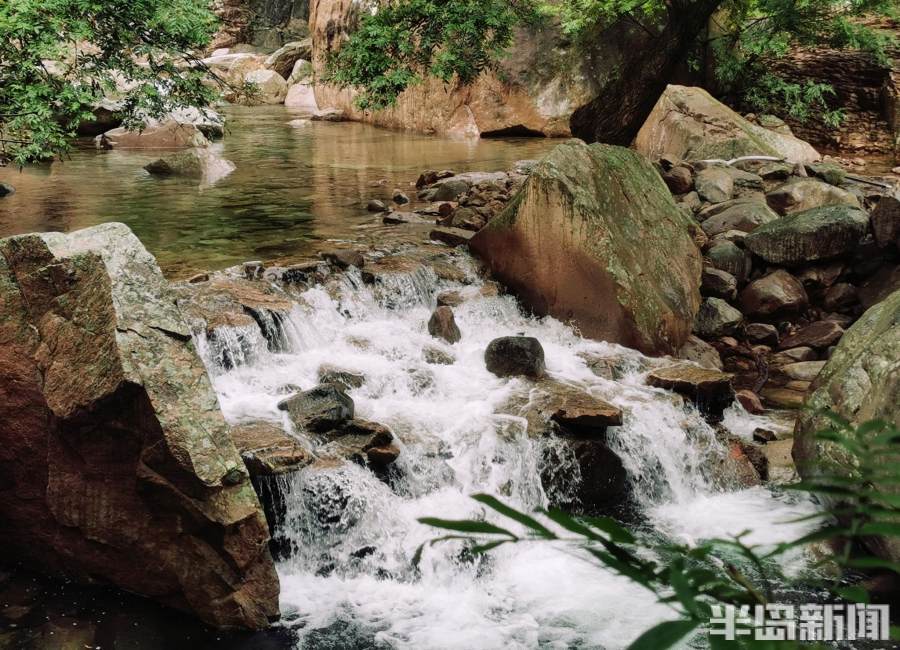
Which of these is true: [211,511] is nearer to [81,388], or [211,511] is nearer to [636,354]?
[81,388]

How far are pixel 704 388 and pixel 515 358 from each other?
164 centimetres

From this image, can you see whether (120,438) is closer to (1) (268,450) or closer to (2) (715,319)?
(1) (268,450)

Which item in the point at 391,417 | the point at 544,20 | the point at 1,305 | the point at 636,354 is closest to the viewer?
the point at 1,305

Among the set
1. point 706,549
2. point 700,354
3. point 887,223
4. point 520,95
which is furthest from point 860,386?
point 520,95

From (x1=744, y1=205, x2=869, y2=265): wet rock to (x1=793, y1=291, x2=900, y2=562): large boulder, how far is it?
3384mm

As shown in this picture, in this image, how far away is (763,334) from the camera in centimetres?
861

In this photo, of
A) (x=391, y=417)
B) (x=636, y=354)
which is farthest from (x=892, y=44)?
(x=391, y=417)

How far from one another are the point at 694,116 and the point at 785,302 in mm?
4912

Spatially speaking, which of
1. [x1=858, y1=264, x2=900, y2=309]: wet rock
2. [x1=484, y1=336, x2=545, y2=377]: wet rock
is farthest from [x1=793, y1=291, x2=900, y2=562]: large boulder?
[x1=858, y1=264, x2=900, y2=309]: wet rock

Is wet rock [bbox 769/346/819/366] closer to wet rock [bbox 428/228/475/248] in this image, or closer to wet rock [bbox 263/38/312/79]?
wet rock [bbox 428/228/475/248]

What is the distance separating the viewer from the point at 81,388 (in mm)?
4262

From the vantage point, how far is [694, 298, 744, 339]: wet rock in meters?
8.59

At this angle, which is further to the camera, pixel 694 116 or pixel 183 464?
pixel 694 116

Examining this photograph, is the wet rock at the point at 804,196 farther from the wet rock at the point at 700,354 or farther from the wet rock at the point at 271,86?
the wet rock at the point at 271,86
